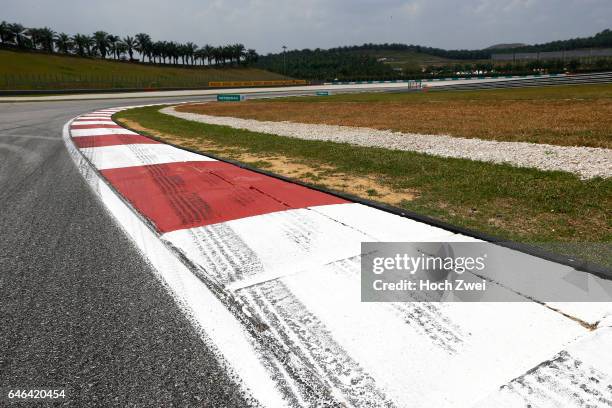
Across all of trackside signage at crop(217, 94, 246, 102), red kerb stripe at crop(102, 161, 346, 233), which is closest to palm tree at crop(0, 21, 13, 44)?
trackside signage at crop(217, 94, 246, 102)

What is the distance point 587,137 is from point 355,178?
6.93 metres

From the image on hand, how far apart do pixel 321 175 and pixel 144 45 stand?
14111 centimetres

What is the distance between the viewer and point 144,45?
12425cm

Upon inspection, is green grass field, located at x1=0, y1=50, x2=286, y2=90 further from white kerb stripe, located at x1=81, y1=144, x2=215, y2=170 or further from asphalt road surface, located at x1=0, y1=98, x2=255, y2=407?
asphalt road surface, located at x1=0, y1=98, x2=255, y2=407

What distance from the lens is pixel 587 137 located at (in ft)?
30.0

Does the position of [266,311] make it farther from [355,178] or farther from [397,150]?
[397,150]

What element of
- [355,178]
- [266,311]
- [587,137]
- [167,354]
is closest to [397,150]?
[355,178]

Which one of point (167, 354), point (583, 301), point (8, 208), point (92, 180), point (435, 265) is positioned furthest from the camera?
point (92, 180)

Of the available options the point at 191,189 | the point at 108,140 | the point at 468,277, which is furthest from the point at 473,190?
the point at 108,140

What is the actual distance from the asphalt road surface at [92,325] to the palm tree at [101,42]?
437 ft

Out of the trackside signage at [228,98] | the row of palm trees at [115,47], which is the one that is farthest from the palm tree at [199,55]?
A: the trackside signage at [228,98]

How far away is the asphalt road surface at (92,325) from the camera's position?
1.88m

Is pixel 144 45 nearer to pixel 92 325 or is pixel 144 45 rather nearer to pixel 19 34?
pixel 19 34

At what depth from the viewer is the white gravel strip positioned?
21.3 ft
